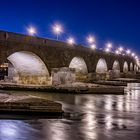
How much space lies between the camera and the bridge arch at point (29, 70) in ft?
113

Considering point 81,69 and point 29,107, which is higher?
point 81,69

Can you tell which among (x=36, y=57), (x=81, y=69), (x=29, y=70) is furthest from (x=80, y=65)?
(x=36, y=57)

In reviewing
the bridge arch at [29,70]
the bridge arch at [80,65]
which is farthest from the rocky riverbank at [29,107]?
the bridge arch at [80,65]

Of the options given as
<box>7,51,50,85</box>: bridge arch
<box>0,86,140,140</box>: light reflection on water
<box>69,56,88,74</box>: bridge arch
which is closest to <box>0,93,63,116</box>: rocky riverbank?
<box>0,86,140,140</box>: light reflection on water

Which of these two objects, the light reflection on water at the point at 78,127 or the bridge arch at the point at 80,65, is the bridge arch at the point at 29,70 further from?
the light reflection on water at the point at 78,127

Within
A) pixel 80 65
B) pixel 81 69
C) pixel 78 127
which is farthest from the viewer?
pixel 81 69

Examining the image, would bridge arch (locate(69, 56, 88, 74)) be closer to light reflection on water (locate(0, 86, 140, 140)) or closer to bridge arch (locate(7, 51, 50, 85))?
bridge arch (locate(7, 51, 50, 85))

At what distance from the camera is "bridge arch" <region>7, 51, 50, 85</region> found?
3434 centimetres

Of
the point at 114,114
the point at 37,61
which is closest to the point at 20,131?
the point at 114,114

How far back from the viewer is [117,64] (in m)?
72.8

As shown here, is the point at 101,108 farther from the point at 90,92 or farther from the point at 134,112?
the point at 90,92

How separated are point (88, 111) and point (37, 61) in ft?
51.6

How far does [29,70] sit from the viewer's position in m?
35.6

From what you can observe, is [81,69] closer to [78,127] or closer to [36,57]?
[36,57]
